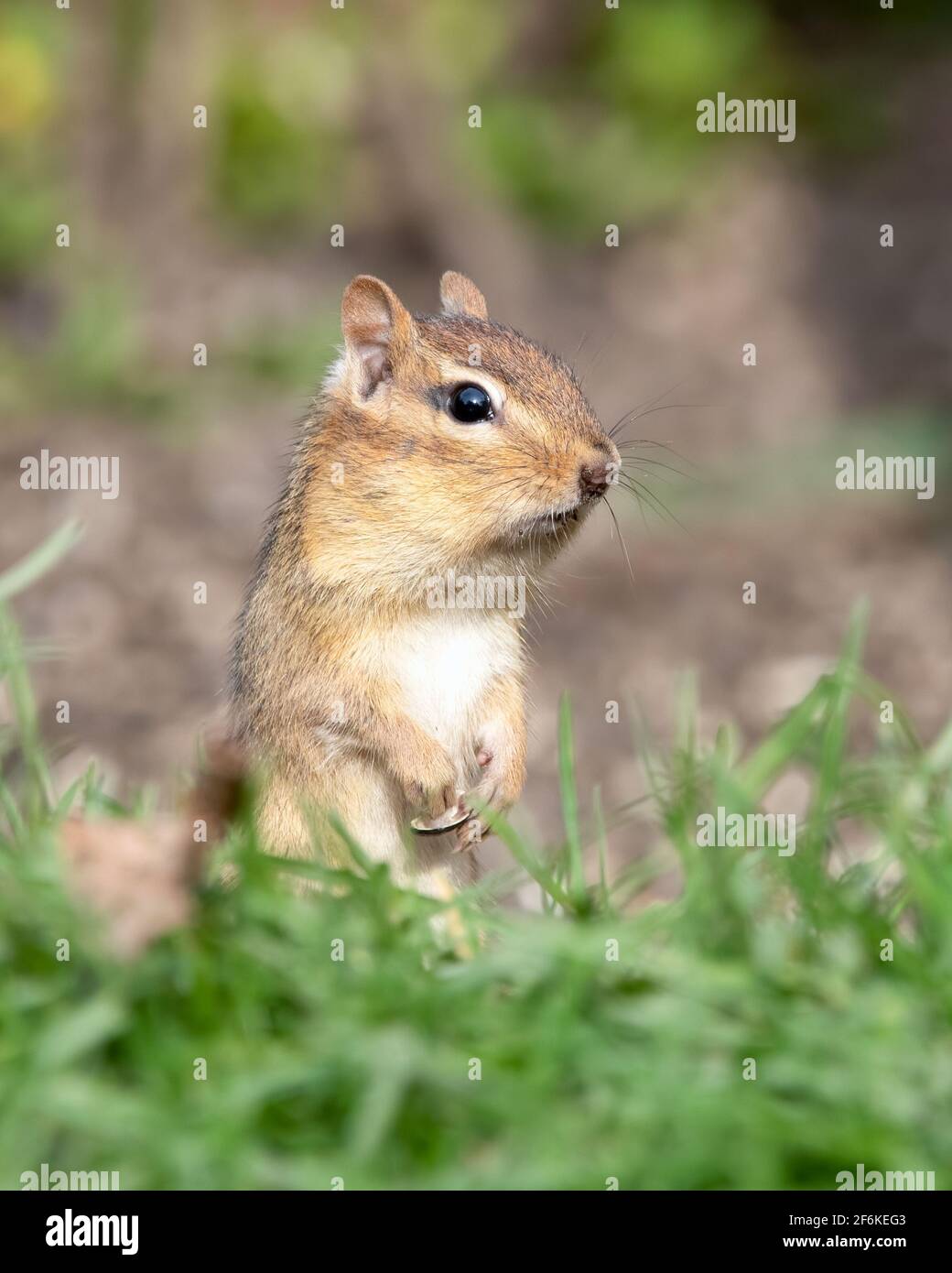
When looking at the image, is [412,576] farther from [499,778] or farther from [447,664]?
[499,778]

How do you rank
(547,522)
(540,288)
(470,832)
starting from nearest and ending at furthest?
(470,832) < (547,522) < (540,288)

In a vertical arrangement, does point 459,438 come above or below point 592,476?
above

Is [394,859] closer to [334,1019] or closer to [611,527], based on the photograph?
[334,1019]

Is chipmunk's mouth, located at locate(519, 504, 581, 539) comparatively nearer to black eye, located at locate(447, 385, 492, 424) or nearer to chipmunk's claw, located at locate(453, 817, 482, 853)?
black eye, located at locate(447, 385, 492, 424)

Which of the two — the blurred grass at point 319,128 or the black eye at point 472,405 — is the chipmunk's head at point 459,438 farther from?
the blurred grass at point 319,128

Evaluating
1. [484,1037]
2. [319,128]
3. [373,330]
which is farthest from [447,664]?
[319,128]

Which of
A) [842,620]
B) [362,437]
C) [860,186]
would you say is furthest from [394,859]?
[860,186]

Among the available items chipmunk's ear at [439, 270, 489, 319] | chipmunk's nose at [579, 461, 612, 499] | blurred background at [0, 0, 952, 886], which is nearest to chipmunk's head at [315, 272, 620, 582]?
chipmunk's nose at [579, 461, 612, 499]
